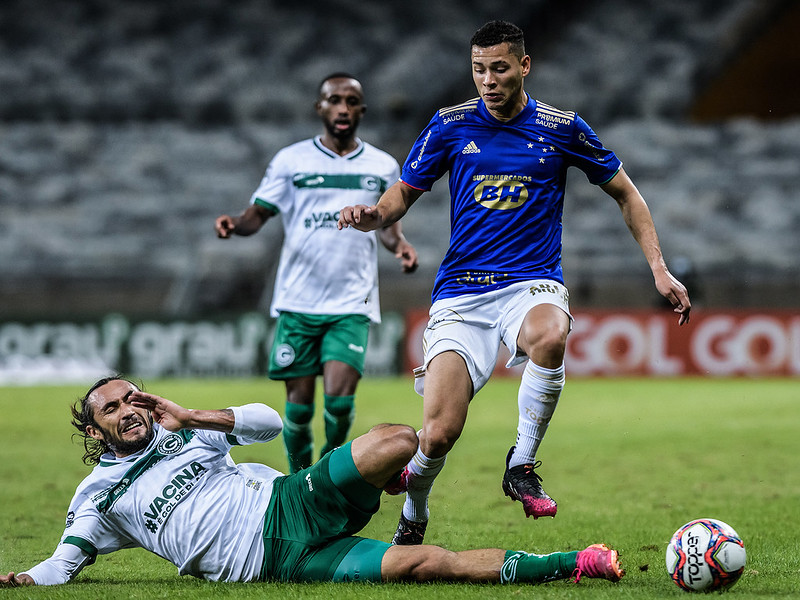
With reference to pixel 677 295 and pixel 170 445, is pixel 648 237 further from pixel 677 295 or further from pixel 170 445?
pixel 170 445

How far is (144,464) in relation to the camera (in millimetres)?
5039

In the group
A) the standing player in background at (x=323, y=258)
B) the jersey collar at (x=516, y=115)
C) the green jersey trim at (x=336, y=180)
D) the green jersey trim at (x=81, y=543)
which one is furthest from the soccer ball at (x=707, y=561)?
the green jersey trim at (x=336, y=180)

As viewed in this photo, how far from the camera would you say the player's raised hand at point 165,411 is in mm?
4652

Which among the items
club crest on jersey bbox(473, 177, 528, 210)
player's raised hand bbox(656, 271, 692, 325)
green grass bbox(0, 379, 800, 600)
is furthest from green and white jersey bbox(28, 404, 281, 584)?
player's raised hand bbox(656, 271, 692, 325)

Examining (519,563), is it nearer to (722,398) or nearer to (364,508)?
(364,508)

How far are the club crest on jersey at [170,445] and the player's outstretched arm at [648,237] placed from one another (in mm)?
2240

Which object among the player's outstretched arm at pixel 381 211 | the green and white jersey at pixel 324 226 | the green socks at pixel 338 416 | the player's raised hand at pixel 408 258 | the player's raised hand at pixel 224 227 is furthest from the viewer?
the green and white jersey at pixel 324 226

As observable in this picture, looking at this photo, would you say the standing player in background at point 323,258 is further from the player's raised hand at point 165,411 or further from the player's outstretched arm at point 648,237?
the player's raised hand at point 165,411

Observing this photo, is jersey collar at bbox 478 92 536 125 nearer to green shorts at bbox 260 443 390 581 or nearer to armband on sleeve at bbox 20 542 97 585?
green shorts at bbox 260 443 390 581

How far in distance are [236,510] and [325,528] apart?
397 mm

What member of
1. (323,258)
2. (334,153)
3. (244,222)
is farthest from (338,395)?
(334,153)

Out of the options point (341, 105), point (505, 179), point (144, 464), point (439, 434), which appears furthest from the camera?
point (341, 105)

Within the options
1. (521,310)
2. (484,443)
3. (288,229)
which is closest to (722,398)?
(484,443)

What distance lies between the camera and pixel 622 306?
18578 millimetres
